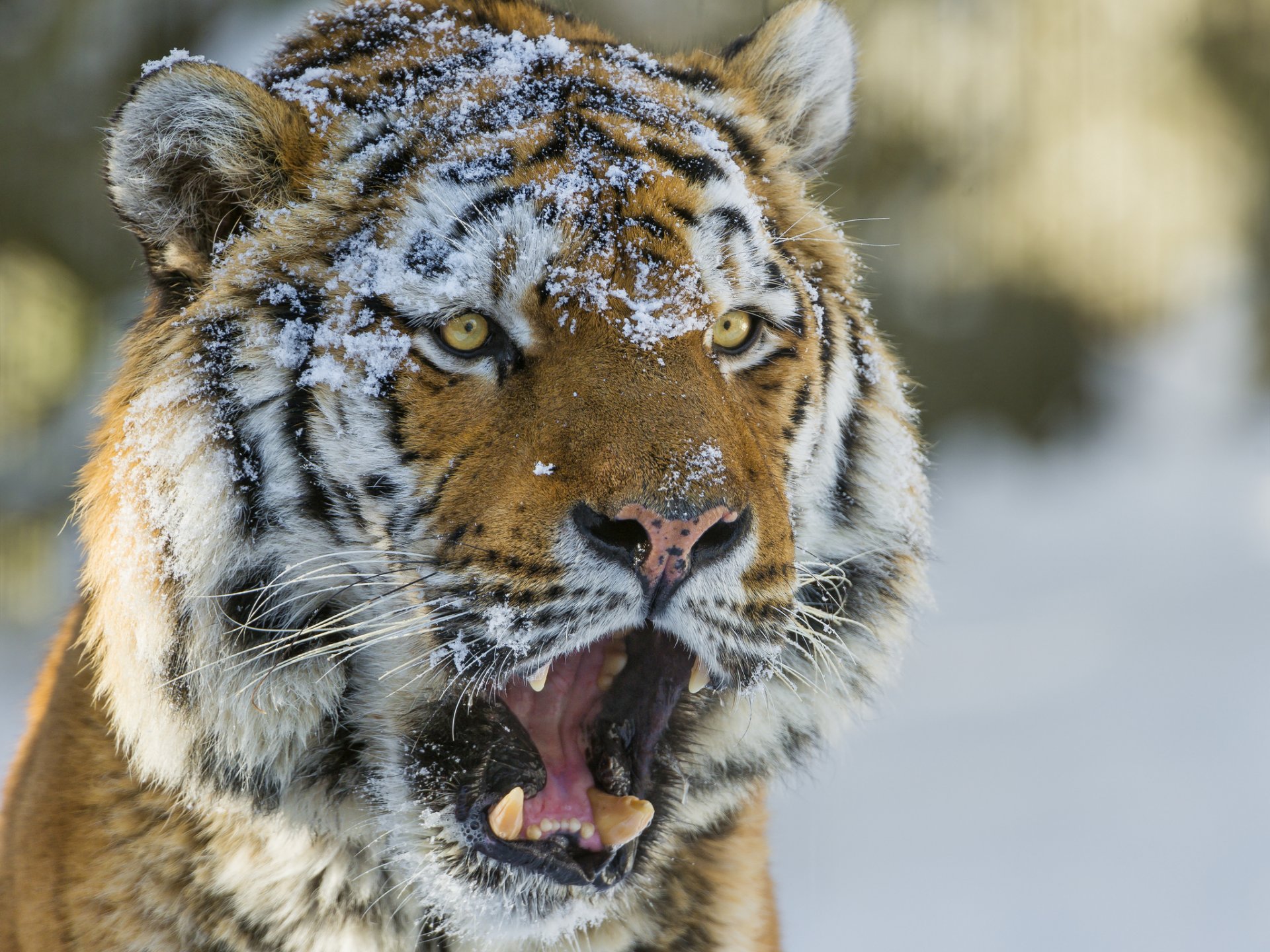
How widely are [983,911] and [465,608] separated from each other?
6.42 ft

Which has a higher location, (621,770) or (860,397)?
(860,397)

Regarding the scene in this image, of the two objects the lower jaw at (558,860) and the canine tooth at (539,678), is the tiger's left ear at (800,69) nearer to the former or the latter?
the canine tooth at (539,678)

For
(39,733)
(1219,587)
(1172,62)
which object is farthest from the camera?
(1172,62)

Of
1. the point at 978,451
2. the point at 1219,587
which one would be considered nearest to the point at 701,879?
the point at 1219,587

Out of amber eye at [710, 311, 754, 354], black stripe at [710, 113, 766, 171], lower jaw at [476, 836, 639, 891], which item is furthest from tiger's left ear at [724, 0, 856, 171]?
lower jaw at [476, 836, 639, 891]

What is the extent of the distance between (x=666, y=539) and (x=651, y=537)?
14 millimetres

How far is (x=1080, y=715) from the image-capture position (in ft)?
12.2

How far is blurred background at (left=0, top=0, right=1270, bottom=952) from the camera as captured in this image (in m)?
3.03

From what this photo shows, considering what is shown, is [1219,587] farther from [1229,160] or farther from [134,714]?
[134,714]

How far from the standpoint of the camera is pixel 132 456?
1.38m

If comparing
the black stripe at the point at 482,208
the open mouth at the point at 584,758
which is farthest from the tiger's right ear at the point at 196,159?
the open mouth at the point at 584,758

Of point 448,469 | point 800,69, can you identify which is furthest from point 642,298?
point 800,69

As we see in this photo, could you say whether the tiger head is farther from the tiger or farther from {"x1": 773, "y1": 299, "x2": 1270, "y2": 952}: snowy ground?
{"x1": 773, "y1": 299, "x2": 1270, "y2": 952}: snowy ground

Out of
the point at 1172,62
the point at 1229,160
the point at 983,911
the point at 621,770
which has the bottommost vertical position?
the point at 983,911
